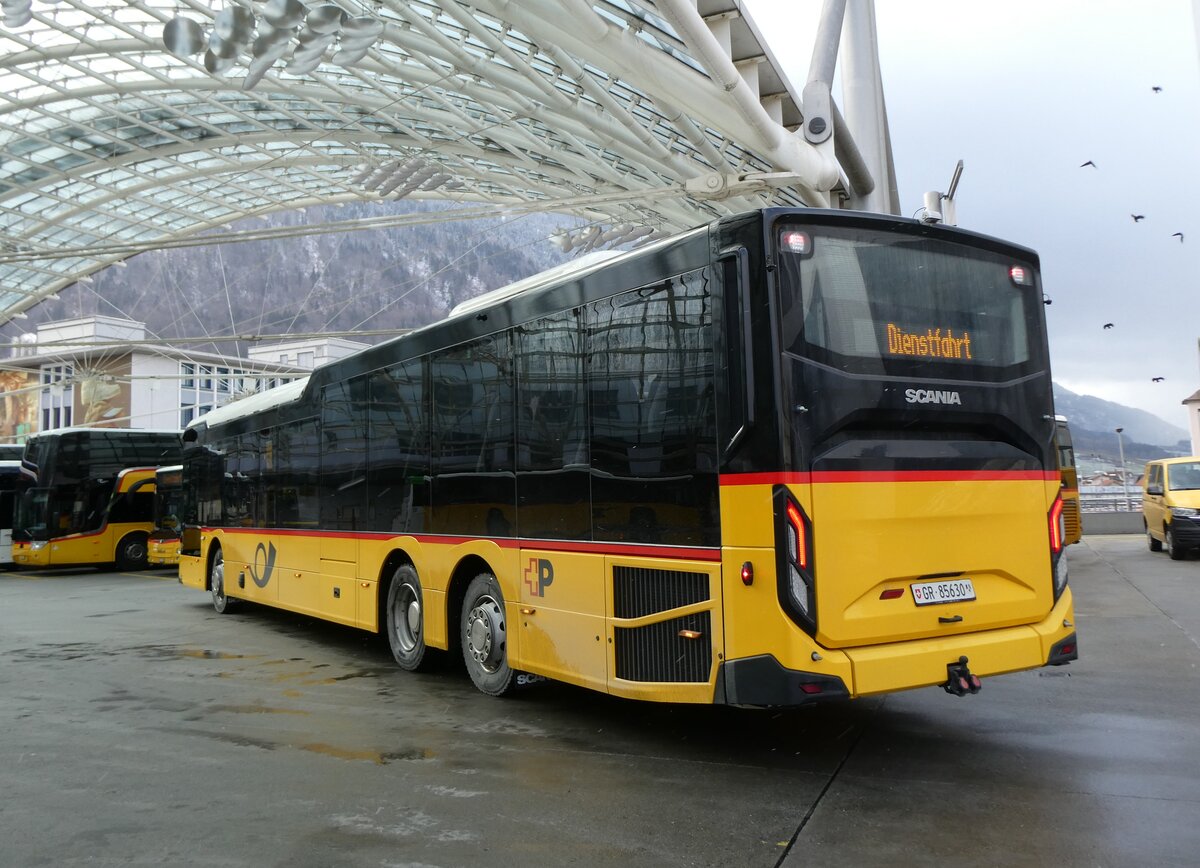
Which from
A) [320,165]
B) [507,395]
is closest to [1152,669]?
[507,395]

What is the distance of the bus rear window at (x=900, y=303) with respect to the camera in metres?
5.54

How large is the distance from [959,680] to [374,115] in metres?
29.8

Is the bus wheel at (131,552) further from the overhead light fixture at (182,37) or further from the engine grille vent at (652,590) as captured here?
the engine grille vent at (652,590)

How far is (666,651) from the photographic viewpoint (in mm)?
5867

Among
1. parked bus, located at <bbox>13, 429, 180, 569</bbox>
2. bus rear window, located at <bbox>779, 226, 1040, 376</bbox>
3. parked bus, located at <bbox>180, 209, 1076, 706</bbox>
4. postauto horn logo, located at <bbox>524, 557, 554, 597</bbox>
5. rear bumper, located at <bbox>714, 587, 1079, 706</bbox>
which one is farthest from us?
parked bus, located at <bbox>13, 429, 180, 569</bbox>

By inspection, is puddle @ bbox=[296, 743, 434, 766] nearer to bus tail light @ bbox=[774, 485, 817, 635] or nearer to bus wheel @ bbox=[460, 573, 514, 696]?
bus wheel @ bbox=[460, 573, 514, 696]

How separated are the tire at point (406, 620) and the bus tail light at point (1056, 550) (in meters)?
5.11

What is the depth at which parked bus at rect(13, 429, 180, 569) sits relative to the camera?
83.5 feet

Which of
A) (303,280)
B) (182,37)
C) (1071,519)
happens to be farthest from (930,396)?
Result: (303,280)

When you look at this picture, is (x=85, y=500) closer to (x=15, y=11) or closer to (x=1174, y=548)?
(x=15, y=11)

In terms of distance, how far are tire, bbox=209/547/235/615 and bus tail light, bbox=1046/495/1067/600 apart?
11.9 metres

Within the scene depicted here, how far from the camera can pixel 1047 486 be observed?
21.0 ft

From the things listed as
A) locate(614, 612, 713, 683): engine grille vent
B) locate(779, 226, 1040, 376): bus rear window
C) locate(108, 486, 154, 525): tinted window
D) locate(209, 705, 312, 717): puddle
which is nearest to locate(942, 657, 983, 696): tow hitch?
locate(614, 612, 713, 683): engine grille vent

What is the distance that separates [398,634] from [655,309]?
474 cm
